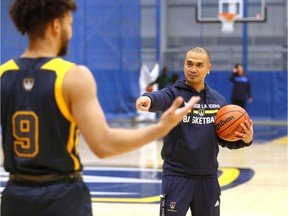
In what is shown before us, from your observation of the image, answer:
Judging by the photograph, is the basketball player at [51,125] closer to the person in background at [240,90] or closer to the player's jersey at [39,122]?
the player's jersey at [39,122]

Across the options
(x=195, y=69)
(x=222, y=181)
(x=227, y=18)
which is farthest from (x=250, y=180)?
(x=227, y=18)

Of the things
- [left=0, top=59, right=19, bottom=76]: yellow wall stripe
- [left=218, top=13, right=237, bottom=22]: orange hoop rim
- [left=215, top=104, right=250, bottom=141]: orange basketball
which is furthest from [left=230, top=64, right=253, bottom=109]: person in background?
[left=0, top=59, right=19, bottom=76]: yellow wall stripe

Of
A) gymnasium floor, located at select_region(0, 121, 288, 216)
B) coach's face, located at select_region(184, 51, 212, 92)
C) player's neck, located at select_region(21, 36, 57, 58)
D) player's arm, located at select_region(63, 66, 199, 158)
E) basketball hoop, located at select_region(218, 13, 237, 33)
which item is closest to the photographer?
player's arm, located at select_region(63, 66, 199, 158)

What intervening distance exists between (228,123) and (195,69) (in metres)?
0.51

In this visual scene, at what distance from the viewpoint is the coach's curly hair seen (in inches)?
114

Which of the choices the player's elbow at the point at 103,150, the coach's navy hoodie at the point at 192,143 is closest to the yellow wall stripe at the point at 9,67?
the player's elbow at the point at 103,150

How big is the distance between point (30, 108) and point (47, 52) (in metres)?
0.26

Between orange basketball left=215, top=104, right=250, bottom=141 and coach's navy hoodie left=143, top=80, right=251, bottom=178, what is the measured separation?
0.05 m

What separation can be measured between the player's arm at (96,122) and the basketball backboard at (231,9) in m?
16.3

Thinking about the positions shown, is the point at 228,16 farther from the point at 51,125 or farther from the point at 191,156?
the point at 51,125

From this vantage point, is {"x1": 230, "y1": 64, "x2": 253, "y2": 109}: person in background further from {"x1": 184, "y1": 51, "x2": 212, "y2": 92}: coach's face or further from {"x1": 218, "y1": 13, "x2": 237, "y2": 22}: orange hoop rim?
{"x1": 184, "y1": 51, "x2": 212, "y2": 92}: coach's face

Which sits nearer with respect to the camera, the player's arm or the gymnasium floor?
the player's arm

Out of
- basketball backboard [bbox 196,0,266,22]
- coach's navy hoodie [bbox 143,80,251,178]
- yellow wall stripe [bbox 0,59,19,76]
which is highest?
basketball backboard [bbox 196,0,266,22]

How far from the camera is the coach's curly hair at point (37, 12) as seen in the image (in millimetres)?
2893
